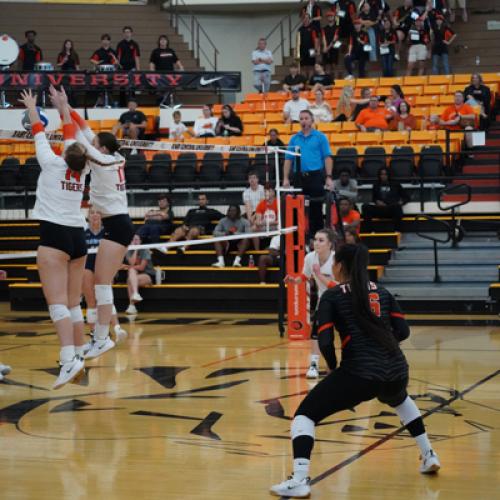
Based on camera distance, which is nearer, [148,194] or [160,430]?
[160,430]

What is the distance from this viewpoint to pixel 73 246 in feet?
26.4

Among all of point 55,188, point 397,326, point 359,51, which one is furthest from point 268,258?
point 397,326

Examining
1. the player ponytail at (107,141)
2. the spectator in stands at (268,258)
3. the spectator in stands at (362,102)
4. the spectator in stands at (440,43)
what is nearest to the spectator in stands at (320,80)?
the spectator in stands at (362,102)

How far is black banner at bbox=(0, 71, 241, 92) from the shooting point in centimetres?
2209

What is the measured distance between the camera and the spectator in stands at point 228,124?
801 inches

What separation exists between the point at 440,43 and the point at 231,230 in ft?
28.9

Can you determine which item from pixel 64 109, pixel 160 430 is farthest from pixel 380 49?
pixel 160 430

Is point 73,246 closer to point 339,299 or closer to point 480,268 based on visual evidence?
point 339,299

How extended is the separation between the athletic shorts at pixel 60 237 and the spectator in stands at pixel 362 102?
13.0 m

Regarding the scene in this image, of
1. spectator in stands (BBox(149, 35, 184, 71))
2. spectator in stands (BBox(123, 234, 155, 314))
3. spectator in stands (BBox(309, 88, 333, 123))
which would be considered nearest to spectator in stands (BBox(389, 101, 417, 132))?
spectator in stands (BBox(309, 88, 333, 123))

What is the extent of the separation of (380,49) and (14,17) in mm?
10137

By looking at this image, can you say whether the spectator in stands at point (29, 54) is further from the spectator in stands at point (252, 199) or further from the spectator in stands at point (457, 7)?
the spectator in stands at point (457, 7)

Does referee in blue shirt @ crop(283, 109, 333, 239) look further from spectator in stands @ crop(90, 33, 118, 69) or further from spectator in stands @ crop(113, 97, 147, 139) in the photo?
spectator in stands @ crop(90, 33, 118, 69)

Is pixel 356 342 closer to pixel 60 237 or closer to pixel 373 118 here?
pixel 60 237
